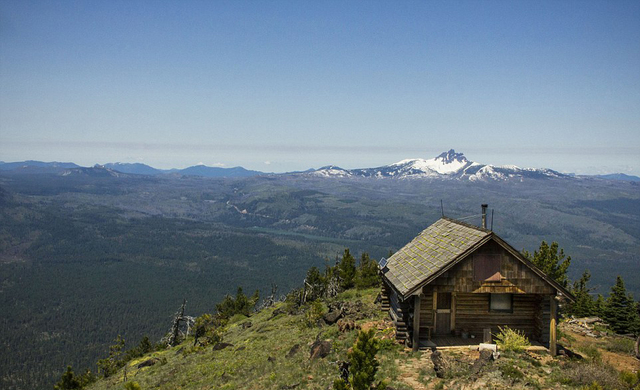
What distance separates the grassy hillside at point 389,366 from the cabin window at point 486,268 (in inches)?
153

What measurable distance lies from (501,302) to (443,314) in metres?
3.49

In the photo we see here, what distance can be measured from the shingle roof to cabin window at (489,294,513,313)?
399cm

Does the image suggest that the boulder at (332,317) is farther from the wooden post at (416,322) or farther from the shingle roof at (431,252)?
the wooden post at (416,322)

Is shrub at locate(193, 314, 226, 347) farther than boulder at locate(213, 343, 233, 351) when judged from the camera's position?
Yes

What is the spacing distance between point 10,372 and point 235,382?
14847 centimetres

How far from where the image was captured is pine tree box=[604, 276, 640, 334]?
3556 cm

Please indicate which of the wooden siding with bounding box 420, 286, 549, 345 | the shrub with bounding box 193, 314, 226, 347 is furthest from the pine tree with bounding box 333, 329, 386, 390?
the shrub with bounding box 193, 314, 226, 347

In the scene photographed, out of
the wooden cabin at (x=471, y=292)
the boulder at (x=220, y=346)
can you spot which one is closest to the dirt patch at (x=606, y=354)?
the wooden cabin at (x=471, y=292)

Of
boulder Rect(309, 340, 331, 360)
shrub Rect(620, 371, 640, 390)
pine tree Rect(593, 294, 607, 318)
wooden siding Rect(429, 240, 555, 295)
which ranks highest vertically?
wooden siding Rect(429, 240, 555, 295)

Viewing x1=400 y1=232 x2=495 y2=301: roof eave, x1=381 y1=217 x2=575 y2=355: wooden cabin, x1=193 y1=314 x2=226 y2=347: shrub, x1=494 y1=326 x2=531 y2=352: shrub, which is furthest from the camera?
x1=193 y1=314 x2=226 y2=347: shrub

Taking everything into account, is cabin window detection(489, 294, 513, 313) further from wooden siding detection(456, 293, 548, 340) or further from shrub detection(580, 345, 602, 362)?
shrub detection(580, 345, 602, 362)

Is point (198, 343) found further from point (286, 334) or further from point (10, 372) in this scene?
point (10, 372)

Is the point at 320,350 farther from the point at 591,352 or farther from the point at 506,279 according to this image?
the point at 591,352

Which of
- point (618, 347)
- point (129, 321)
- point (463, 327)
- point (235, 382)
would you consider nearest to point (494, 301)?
point (463, 327)
